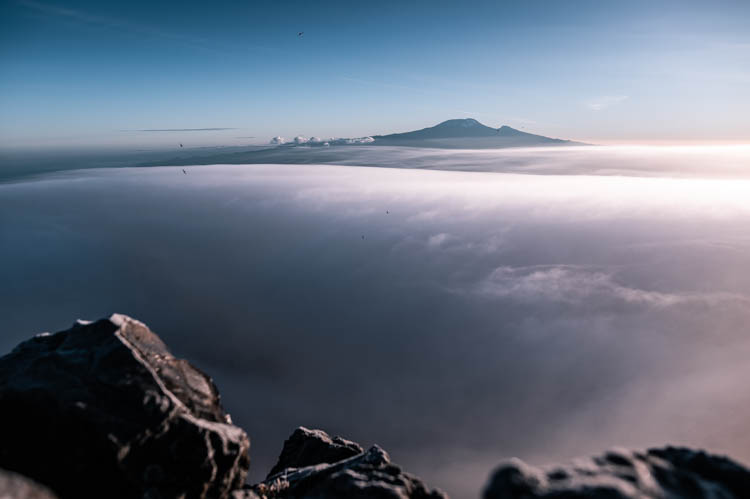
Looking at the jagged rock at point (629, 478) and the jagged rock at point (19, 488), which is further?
the jagged rock at point (19, 488)

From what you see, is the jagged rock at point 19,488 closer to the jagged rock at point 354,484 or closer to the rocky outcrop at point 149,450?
the rocky outcrop at point 149,450

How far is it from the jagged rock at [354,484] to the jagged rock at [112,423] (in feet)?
5.80

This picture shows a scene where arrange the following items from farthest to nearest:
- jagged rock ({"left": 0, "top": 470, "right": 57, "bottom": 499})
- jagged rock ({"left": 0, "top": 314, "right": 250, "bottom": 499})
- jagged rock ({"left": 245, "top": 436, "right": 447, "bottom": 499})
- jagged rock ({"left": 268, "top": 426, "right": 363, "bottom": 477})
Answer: jagged rock ({"left": 268, "top": 426, "right": 363, "bottom": 477}) → jagged rock ({"left": 245, "top": 436, "right": 447, "bottom": 499}) → jagged rock ({"left": 0, "top": 314, "right": 250, "bottom": 499}) → jagged rock ({"left": 0, "top": 470, "right": 57, "bottom": 499})

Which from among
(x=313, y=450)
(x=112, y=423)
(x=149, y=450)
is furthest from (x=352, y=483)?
(x=313, y=450)

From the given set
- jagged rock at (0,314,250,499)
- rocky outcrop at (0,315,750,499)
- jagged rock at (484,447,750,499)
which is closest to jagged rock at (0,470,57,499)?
rocky outcrop at (0,315,750,499)

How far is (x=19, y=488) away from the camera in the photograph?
635 centimetres

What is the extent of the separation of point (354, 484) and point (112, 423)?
576 centimetres

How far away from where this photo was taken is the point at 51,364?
8.32m

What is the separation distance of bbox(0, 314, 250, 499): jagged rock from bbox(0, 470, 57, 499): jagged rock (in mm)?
228

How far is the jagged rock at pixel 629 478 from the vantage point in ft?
17.4

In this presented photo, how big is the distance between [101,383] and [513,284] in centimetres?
9050

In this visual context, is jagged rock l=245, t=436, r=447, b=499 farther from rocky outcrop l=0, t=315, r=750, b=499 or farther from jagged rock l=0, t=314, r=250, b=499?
jagged rock l=0, t=314, r=250, b=499

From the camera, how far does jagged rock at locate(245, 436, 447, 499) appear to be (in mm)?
8945

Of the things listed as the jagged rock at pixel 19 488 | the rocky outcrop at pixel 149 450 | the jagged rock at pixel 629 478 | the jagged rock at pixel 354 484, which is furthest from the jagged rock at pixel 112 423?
the jagged rock at pixel 629 478
